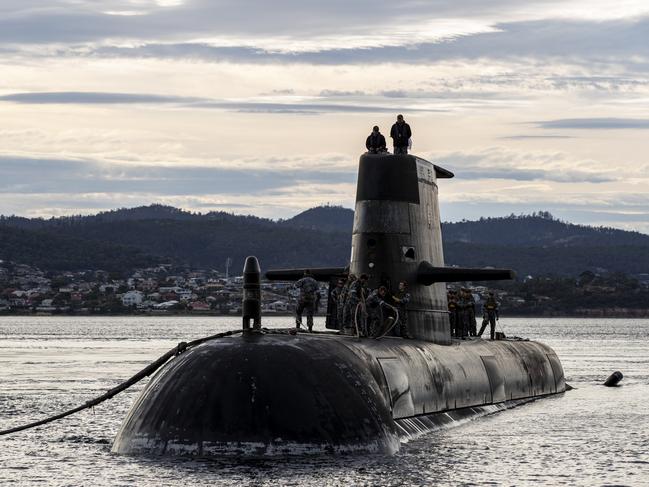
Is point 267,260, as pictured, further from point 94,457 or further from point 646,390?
point 94,457

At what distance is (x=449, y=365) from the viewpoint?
80.8 ft

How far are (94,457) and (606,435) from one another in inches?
408

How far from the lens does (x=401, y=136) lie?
25.6 metres

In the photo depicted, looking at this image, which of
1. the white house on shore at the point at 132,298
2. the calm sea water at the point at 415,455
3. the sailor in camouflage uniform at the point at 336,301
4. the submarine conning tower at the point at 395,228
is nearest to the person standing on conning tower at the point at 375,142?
the submarine conning tower at the point at 395,228

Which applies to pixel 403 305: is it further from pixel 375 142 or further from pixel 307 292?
pixel 375 142

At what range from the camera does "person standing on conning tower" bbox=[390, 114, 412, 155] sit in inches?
1006

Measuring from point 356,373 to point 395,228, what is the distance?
262 inches

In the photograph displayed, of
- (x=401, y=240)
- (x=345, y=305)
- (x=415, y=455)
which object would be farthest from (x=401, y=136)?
(x=415, y=455)

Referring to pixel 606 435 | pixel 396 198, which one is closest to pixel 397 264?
pixel 396 198

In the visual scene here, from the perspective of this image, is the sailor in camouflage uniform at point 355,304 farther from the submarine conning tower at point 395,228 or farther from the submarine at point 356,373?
the submarine conning tower at point 395,228

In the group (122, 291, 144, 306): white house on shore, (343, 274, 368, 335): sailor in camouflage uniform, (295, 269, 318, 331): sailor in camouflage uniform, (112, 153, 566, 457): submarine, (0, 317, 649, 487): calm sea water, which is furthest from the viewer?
(122, 291, 144, 306): white house on shore

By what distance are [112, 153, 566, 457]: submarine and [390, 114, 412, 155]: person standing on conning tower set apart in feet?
1.54

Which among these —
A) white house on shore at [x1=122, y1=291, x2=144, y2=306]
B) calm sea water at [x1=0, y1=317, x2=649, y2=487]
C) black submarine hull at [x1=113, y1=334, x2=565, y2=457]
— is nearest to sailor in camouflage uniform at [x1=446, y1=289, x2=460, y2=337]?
calm sea water at [x1=0, y1=317, x2=649, y2=487]

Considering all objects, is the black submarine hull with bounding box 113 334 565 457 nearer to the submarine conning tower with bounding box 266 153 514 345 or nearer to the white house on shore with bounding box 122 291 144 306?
the submarine conning tower with bounding box 266 153 514 345
